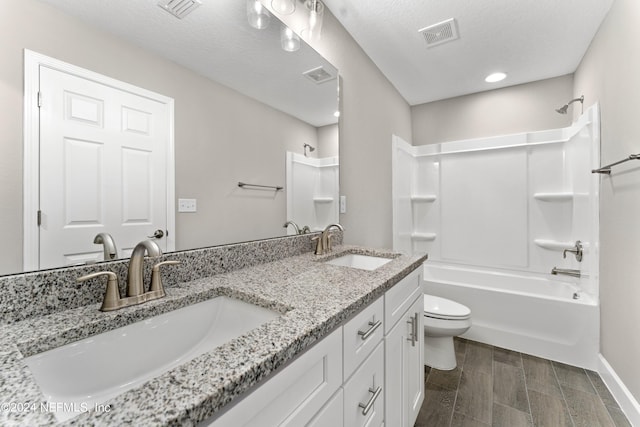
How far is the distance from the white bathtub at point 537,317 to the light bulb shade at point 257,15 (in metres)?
2.43

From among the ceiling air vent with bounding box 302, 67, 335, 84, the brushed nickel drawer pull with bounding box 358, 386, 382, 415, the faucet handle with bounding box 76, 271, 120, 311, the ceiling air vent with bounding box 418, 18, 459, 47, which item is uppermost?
the ceiling air vent with bounding box 418, 18, 459, 47

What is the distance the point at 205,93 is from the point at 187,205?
45cm

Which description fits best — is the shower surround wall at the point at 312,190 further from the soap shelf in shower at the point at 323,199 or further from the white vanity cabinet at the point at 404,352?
the white vanity cabinet at the point at 404,352

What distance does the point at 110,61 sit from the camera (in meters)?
0.80

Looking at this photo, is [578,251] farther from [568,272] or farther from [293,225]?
[293,225]

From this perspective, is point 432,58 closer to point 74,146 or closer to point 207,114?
point 207,114

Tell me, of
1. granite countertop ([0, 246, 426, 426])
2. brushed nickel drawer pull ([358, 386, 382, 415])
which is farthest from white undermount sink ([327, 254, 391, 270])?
brushed nickel drawer pull ([358, 386, 382, 415])

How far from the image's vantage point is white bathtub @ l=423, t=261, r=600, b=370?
77.9 inches

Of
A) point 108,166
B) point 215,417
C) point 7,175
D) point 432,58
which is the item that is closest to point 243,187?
point 108,166

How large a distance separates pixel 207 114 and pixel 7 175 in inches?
23.6

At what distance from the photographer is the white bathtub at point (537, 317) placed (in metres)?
1.98

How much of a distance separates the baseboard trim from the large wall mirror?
6.51 ft

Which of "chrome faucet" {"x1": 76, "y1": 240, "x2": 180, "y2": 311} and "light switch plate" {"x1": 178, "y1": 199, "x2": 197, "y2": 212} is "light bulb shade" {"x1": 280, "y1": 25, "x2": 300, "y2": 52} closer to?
"light switch plate" {"x1": 178, "y1": 199, "x2": 197, "y2": 212}

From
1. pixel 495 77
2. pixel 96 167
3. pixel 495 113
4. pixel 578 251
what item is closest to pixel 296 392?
pixel 96 167
